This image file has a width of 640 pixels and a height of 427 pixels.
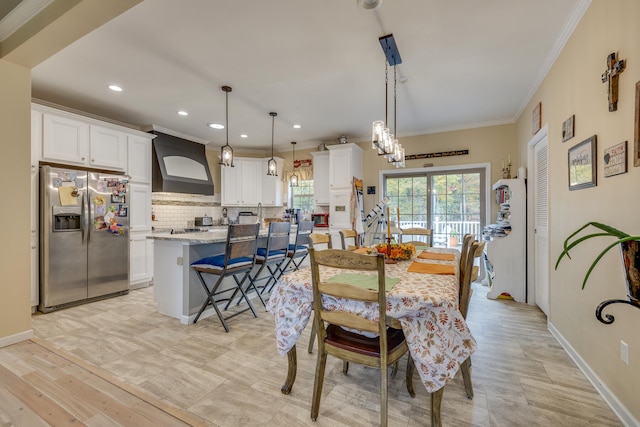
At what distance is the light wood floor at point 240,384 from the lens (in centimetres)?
160

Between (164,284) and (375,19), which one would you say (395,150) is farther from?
(164,284)

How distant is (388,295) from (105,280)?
3.99 m

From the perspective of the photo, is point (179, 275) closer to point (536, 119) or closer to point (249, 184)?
point (249, 184)

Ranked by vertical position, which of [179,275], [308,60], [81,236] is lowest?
[179,275]

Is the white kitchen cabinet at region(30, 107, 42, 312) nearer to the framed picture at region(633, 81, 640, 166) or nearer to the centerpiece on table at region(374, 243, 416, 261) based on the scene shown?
the centerpiece on table at region(374, 243, 416, 261)

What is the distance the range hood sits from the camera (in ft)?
15.5

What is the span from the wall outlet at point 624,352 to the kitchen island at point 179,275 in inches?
121

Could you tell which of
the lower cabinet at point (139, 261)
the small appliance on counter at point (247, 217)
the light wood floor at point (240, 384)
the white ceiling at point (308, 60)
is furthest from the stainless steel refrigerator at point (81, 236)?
the small appliance on counter at point (247, 217)

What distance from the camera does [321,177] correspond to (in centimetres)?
573

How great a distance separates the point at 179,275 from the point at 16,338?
1.32 m

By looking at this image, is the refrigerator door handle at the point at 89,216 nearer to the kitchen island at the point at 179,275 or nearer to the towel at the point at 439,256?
the kitchen island at the point at 179,275

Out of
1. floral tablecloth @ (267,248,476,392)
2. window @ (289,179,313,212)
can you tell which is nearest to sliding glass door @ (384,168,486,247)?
window @ (289,179,313,212)

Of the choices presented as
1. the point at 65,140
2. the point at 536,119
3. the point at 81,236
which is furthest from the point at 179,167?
the point at 536,119

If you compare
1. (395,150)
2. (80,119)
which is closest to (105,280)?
(80,119)
